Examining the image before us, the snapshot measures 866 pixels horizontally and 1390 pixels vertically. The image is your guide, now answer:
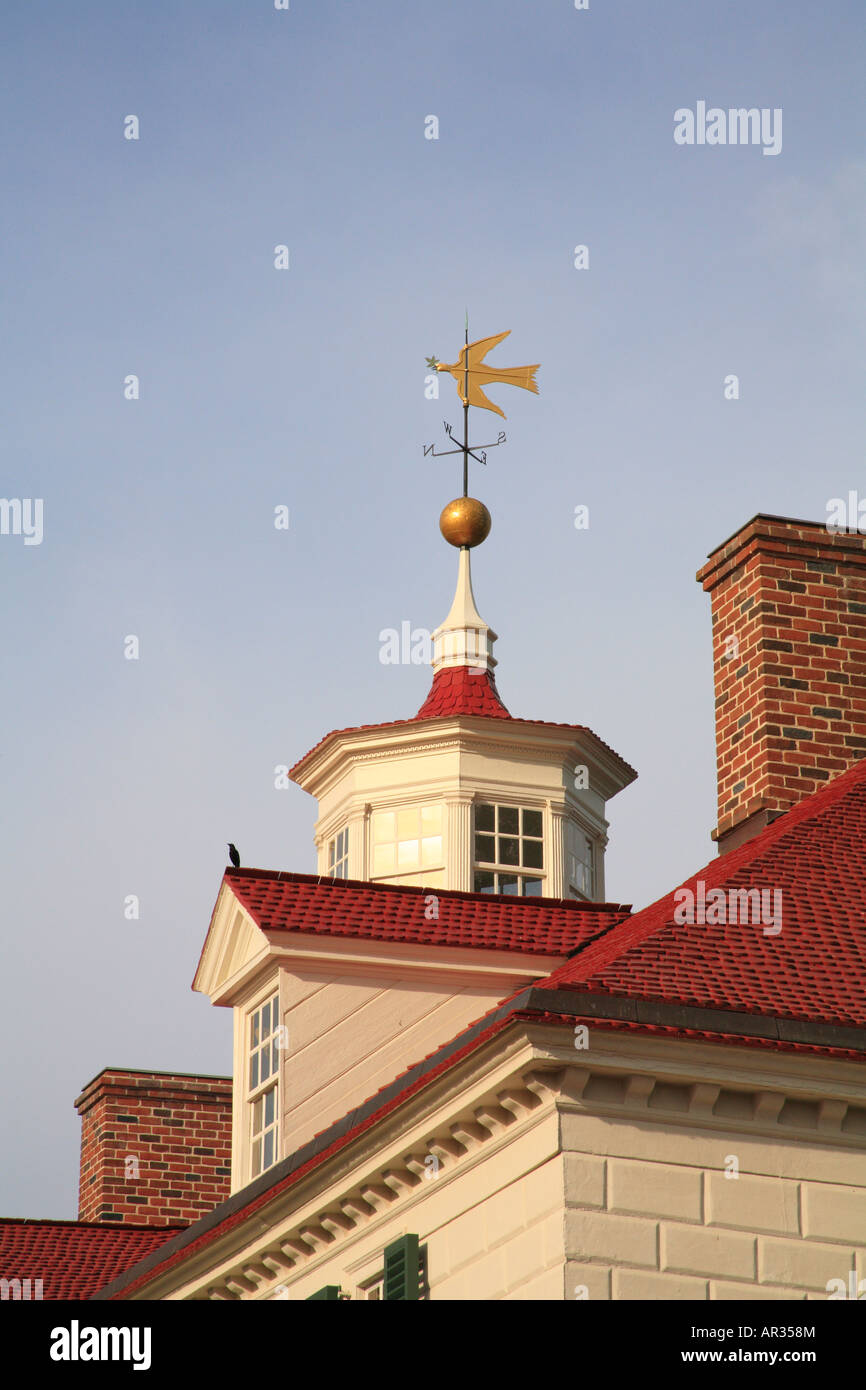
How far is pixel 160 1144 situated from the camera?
28922 mm

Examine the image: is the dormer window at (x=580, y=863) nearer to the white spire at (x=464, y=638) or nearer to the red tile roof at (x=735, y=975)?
the white spire at (x=464, y=638)

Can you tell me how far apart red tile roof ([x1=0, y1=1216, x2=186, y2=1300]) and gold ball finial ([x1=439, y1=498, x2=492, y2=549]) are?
31.2ft

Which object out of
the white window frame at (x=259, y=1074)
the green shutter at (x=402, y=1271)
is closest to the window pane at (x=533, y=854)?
the white window frame at (x=259, y=1074)

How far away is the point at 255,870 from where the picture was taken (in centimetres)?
1933

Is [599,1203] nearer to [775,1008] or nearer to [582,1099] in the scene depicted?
[582,1099]

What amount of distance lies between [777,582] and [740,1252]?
8431 mm

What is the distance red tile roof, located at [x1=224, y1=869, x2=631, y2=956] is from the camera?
18.7m

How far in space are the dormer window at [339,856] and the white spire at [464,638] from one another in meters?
2.47

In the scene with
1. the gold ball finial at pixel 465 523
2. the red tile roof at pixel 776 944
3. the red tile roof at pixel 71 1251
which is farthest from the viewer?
the gold ball finial at pixel 465 523

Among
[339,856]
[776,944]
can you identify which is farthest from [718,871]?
[339,856]

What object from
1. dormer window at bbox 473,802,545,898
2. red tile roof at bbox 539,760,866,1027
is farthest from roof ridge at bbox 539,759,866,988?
dormer window at bbox 473,802,545,898

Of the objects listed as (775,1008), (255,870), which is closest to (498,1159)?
(775,1008)

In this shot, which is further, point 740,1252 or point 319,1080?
point 319,1080

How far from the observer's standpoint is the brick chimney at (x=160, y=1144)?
28.6 m
